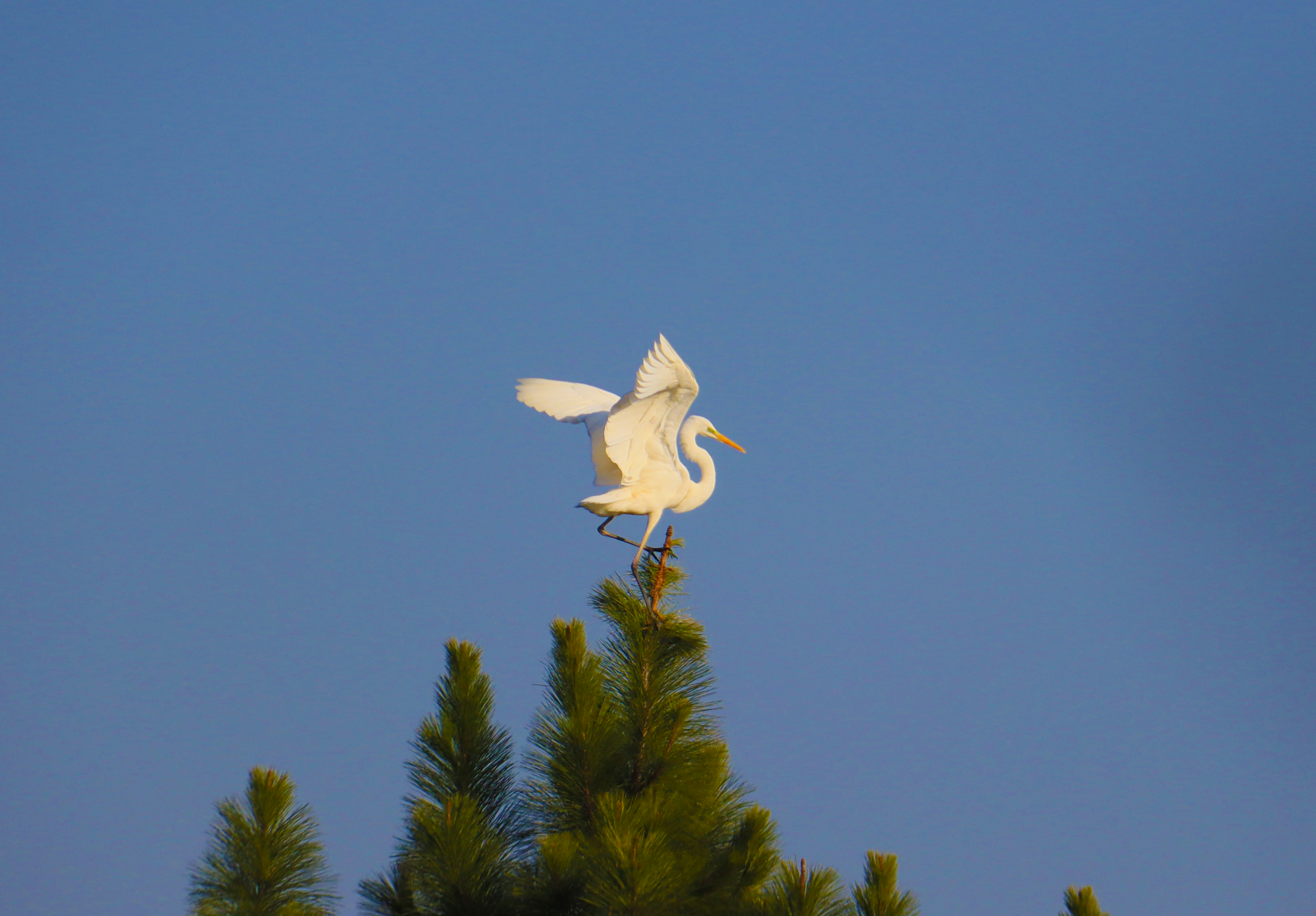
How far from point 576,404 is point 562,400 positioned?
0.16 m

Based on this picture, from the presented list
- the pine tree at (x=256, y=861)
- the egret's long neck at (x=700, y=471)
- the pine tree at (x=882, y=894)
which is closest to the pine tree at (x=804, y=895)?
the pine tree at (x=882, y=894)

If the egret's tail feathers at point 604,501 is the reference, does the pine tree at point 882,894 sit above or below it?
below

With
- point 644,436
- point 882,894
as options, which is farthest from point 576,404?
point 882,894

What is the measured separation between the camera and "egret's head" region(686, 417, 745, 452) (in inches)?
411

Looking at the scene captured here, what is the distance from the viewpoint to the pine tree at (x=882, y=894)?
211 inches

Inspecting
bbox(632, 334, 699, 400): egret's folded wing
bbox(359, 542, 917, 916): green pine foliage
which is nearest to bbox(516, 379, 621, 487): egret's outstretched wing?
bbox(632, 334, 699, 400): egret's folded wing

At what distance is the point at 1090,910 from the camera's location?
611 centimetres

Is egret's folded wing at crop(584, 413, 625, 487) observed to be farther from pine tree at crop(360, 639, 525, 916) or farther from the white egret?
pine tree at crop(360, 639, 525, 916)

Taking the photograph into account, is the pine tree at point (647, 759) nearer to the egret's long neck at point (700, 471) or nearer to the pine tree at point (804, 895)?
the pine tree at point (804, 895)

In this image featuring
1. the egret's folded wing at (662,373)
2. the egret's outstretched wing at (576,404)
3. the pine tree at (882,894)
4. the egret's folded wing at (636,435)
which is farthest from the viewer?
the egret's outstretched wing at (576,404)

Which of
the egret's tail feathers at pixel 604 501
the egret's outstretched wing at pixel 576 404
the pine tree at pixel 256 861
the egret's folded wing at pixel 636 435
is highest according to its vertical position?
the egret's outstretched wing at pixel 576 404

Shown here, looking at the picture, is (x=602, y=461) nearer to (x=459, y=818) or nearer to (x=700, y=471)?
(x=700, y=471)

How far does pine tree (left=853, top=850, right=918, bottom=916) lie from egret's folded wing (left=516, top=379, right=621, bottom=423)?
19.5ft

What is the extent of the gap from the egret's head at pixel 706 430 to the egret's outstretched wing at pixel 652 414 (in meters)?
0.52
